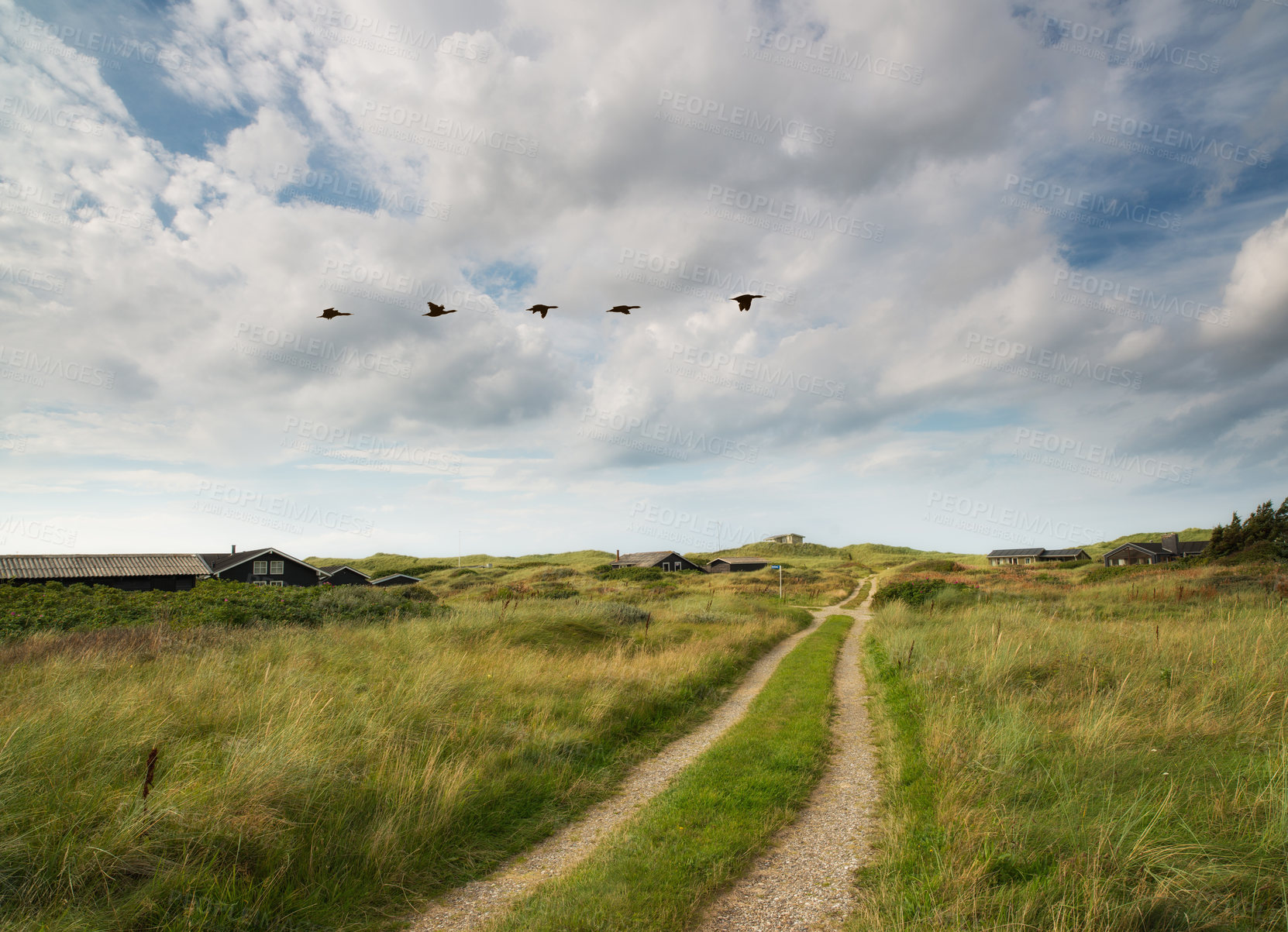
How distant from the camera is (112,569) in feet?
124

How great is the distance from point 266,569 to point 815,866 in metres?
57.5

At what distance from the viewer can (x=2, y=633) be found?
1352 centimetres

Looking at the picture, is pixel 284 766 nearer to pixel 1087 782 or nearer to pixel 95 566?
pixel 1087 782

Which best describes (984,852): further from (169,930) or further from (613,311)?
(169,930)

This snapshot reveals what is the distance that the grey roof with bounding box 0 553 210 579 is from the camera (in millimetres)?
35344

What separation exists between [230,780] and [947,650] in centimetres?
1439

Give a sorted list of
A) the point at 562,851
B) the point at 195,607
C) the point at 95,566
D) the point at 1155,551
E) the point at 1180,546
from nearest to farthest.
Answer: the point at 562,851
the point at 195,607
the point at 95,566
the point at 1180,546
the point at 1155,551

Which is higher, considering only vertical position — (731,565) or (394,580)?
(394,580)

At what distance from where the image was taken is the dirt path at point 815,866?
489cm

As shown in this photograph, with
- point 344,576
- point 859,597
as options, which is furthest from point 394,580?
point 859,597

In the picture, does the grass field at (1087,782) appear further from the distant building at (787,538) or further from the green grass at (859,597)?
the distant building at (787,538)

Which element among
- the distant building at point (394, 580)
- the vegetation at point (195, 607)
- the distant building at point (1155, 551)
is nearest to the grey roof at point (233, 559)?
the distant building at point (394, 580)

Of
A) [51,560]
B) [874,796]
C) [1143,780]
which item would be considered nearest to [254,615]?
[874,796]

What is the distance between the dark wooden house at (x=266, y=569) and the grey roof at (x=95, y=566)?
7303 mm
